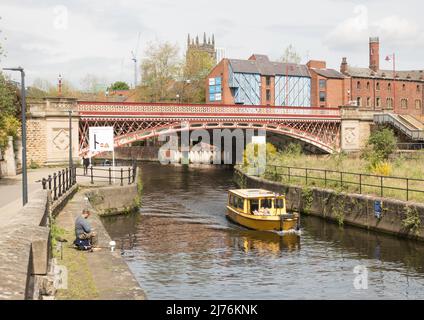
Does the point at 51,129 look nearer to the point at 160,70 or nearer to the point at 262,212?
the point at 262,212

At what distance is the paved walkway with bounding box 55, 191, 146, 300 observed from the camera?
11.6 m

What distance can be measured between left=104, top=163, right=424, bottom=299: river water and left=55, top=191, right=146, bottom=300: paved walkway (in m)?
2.27

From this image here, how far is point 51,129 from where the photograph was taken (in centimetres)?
4525

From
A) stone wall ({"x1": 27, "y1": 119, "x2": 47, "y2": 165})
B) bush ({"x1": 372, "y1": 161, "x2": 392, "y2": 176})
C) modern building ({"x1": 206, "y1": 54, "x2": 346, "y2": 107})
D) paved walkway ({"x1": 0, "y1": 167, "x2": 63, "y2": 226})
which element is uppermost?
modern building ({"x1": 206, "y1": 54, "x2": 346, "y2": 107})

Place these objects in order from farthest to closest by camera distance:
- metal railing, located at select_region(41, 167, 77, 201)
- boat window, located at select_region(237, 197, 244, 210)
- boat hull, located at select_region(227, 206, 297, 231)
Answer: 1. boat window, located at select_region(237, 197, 244, 210)
2. boat hull, located at select_region(227, 206, 297, 231)
3. metal railing, located at select_region(41, 167, 77, 201)

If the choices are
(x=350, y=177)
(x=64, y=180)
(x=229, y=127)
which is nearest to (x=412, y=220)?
(x=350, y=177)

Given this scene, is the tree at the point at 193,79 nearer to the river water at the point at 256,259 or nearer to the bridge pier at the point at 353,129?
the bridge pier at the point at 353,129

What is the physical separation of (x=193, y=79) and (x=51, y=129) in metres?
56.3

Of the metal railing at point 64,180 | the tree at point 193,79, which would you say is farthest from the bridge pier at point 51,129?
the tree at point 193,79

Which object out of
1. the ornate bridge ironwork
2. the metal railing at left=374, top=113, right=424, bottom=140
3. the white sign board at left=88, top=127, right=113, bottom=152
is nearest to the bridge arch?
the ornate bridge ironwork

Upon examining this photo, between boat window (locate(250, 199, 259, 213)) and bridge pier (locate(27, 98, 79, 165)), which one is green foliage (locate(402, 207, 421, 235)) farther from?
bridge pier (locate(27, 98, 79, 165))

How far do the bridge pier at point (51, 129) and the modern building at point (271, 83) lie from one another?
40986mm
